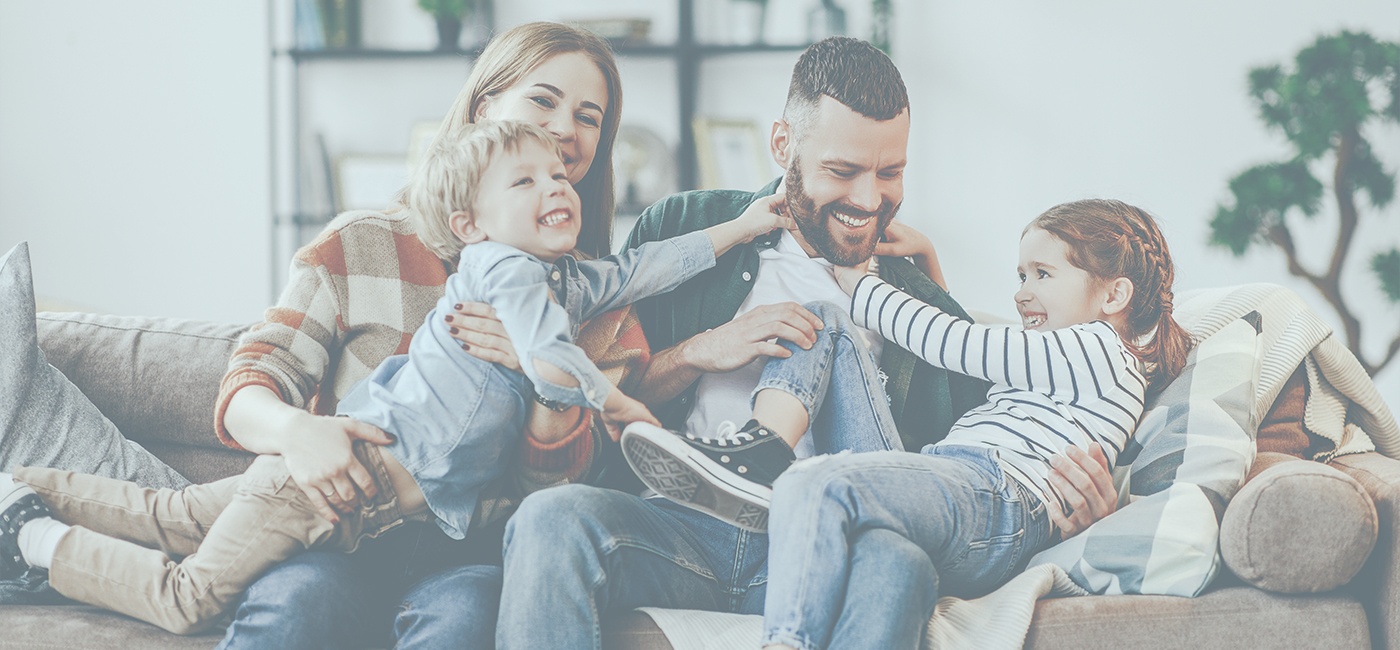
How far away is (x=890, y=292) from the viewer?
1724 millimetres

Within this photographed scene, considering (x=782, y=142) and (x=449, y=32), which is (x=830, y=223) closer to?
(x=782, y=142)

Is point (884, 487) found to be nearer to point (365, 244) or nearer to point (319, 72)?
point (365, 244)

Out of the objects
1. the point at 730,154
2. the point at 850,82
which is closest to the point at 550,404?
the point at 850,82

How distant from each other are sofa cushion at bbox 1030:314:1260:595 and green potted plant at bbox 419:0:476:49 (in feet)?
8.10

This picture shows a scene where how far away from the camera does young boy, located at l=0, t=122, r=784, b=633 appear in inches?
54.2

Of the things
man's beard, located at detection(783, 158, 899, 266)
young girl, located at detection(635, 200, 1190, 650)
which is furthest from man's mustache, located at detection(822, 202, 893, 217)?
young girl, located at detection(635, 200, 1190, 650)

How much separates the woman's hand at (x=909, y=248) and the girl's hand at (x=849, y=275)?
49 millimetres

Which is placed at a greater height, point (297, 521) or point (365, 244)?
point (365, 244)

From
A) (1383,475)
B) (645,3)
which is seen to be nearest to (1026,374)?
(1383,475)

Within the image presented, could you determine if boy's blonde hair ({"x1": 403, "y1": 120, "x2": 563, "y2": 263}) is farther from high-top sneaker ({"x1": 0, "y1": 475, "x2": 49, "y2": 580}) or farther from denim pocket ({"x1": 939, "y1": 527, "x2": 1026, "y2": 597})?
denim pocket ({"x1": 939, "y1": 527, "x2": 1026, "y2": 597})

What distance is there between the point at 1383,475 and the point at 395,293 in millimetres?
1388

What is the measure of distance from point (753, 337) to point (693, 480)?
0.31 m

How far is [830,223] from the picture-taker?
1.74 m

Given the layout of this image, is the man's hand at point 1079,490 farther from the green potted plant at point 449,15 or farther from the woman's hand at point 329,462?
the green potted plant at point 449,15
